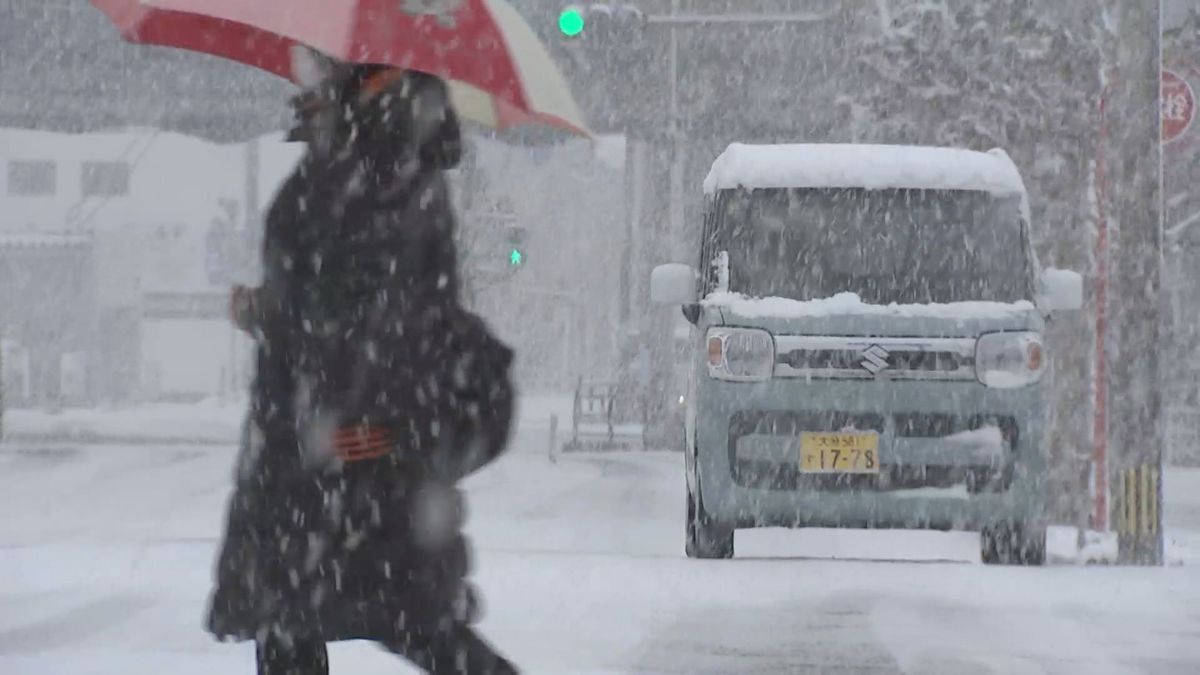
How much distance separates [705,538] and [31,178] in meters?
40.0

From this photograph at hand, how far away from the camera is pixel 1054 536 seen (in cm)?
1149

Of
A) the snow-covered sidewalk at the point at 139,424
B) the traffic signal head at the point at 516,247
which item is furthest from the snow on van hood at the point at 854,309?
the traffic signal head at the point at 516,247

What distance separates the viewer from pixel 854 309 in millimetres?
7488

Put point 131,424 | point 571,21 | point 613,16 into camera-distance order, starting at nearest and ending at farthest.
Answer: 1. point 571,21
2. point 613,16
3. point 131,424

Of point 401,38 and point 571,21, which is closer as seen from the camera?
point 401,38

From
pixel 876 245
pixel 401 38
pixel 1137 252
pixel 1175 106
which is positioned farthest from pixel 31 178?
pixel 401 38

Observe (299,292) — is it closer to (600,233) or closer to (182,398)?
(182,398)

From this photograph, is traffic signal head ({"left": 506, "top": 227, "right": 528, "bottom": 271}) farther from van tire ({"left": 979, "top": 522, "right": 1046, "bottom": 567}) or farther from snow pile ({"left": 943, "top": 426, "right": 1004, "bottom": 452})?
snow pile ({"left": 943, "top": 426, "right": 1004, "bottom": 452})

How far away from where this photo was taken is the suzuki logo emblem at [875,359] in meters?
7.43

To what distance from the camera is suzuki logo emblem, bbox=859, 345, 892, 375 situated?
743 centimetres

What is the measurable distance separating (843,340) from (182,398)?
36.2 m

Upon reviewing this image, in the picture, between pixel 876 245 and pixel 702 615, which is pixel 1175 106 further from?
pixel 702 615

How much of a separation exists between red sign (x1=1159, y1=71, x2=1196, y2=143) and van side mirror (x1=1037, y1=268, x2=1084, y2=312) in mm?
3026

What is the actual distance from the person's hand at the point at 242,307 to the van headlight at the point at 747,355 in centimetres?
474
